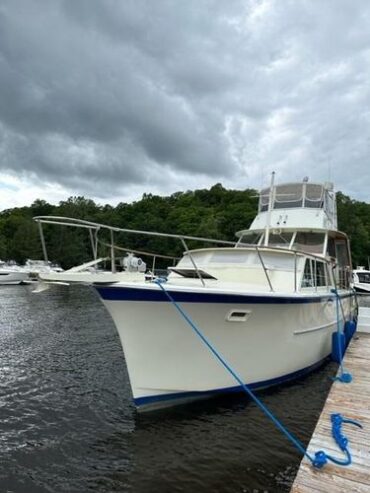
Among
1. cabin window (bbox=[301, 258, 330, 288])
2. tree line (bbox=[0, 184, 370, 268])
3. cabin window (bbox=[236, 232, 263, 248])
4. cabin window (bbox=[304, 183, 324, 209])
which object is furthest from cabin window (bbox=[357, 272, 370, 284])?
cabin window (bbox=[301, 258, 330, 288])

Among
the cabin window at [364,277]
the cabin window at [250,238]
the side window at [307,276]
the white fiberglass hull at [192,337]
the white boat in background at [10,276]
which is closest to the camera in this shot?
the white fiberglass hull at [192,337]

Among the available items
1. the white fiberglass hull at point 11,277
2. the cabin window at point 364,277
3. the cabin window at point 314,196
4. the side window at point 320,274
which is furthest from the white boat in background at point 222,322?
the white fiberglass hull at point 11,277

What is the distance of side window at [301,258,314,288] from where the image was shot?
28.8 ft

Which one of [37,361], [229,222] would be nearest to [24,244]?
[229,222]

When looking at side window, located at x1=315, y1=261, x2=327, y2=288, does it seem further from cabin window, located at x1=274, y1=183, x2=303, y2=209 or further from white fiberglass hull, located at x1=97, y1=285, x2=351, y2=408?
cabin window, located at x1=274, y1=183, x2=303, y2=209

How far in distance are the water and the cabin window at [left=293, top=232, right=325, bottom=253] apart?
3.35 m

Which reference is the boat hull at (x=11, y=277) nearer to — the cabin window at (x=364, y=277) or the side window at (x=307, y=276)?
the cabin window at (x=364, y=277)

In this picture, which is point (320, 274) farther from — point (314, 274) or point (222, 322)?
point (222, 322)

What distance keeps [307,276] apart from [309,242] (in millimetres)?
2788

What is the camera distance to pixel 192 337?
6617mm

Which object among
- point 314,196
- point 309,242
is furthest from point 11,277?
point 309,242

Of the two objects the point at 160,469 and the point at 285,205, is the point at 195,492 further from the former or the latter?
the point at 285,205

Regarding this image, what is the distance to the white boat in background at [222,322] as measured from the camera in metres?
6.34

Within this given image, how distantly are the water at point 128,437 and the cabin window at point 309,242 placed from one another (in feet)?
11.0
